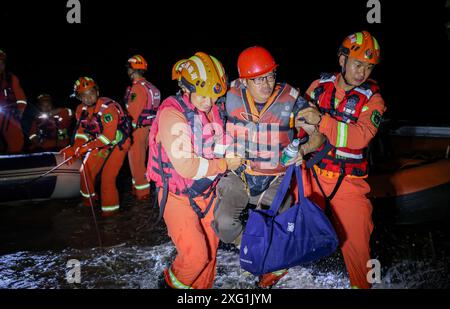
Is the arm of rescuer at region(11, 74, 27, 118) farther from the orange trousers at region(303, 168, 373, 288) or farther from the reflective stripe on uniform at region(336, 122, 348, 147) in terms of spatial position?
the reflective stripe on uniform at region(336, 122, 348, 147)

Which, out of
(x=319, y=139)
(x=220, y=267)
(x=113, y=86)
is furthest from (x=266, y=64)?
(x=113, y=86)

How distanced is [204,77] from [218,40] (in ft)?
67.5

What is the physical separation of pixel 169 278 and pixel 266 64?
186 centimetres

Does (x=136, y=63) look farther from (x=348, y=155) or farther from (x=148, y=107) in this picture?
(x=348, y=155)

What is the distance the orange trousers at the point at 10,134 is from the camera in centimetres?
670

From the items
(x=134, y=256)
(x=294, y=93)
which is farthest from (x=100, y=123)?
(x=294, y=93)

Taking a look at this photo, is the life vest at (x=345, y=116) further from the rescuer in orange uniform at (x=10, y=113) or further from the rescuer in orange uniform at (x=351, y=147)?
the rescuer in orange uniform at (x=10, y=113)

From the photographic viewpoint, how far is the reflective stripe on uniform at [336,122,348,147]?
2541mm

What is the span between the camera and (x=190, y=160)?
2.37m

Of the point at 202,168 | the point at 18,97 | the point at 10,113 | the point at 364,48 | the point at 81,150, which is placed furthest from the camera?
the point at 18,97

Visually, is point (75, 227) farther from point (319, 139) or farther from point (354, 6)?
point (354, 6)

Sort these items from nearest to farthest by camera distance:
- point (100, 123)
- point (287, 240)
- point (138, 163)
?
1. point (287, 240)
2. point (100, 123)
3. point (138, 163)

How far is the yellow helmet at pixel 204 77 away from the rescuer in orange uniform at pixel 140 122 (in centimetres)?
350

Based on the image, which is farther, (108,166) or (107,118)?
(108,166)
